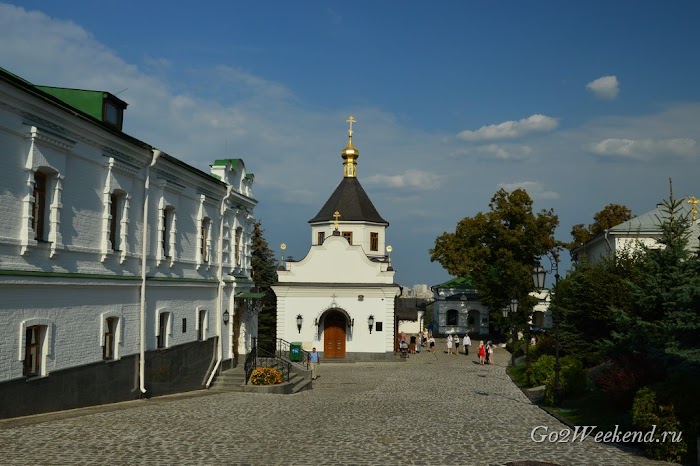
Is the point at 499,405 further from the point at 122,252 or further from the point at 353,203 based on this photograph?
the point at 353,203

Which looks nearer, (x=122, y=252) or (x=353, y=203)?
(x=122, y=252)

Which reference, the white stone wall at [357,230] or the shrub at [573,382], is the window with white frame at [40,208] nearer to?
the shrub at [573,382]

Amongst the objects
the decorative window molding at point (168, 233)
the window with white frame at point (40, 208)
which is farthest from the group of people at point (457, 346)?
the window with white frame at point (40, 208)

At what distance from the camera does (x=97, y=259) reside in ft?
58.5

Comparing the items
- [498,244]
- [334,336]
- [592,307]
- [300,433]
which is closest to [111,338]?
[300,433]

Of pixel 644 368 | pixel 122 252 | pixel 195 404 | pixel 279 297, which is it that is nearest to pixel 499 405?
pixel 644 368

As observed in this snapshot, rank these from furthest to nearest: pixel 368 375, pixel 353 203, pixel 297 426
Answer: pixel 353 203, pixel 368 375, pixel 297 426

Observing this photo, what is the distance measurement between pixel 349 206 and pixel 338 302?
9591 mm

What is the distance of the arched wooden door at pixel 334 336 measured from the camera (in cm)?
4056

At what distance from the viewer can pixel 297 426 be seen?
15641 mm

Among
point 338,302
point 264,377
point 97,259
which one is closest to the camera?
point 97,259

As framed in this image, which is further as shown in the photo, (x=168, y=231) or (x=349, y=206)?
(x=349, y=206)

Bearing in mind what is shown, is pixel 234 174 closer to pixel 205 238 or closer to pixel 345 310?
pixel 205 238

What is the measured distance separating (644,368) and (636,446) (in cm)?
333
